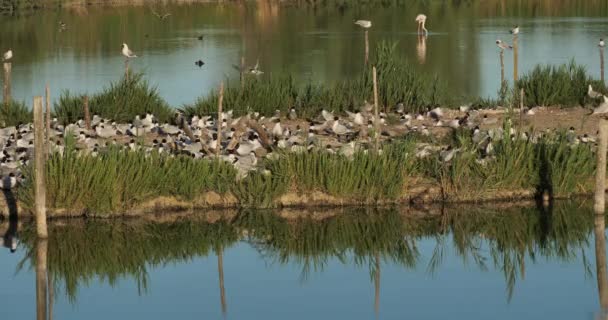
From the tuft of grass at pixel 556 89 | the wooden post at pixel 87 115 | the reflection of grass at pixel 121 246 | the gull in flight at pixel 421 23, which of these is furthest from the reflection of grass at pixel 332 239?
the gull in flight at pixel 421 23

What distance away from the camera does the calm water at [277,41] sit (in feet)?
91.7

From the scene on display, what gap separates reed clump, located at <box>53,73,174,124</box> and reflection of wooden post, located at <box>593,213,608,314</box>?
21.4 feet

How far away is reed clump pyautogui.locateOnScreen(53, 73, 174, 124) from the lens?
18.3 m

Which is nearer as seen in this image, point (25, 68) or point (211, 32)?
point (25, 68)

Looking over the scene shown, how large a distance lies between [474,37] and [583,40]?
3147 millimetres

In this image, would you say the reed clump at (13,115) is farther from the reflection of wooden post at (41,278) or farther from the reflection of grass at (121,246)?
Result: the reflection of wooden post at (41,278)

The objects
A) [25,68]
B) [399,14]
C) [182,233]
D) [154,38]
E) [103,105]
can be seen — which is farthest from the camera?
[399,14]

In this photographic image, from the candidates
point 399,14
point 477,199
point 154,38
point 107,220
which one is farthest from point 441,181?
point 399,14

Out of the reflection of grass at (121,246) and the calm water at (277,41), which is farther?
the calm water at (277,41)

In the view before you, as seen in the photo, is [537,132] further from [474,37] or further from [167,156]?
[474,37]

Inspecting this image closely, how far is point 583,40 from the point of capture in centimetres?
3378

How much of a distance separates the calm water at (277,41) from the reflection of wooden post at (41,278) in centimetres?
1025

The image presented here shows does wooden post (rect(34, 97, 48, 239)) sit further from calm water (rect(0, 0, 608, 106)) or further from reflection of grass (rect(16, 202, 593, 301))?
calm water (rect(0, 0, 608, 106))

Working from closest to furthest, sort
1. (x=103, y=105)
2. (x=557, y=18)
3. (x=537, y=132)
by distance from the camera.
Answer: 1. (x=537, y=132)
2. (x=103, y=105)
3. (x=557, y=18)
